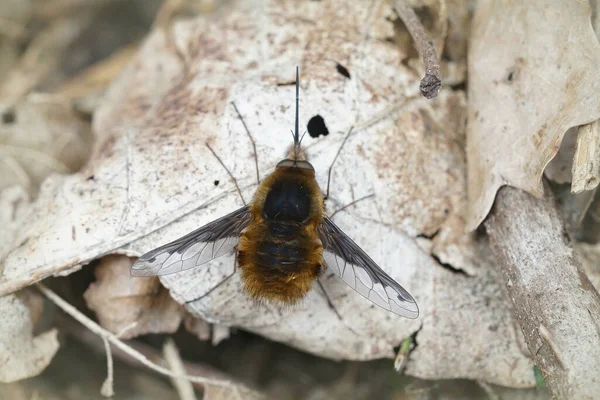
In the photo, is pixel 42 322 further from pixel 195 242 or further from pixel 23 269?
pixel 195 242

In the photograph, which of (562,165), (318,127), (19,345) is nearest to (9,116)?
(19,345)

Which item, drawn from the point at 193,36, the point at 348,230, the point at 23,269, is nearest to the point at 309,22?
the point at 193,36

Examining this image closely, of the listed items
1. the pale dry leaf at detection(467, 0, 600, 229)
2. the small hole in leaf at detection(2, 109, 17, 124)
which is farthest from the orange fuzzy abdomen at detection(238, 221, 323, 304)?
the small hole in leaf at detection(2, 109, 17, 124)

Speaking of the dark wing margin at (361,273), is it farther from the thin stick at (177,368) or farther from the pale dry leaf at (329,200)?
the thin stick at (177,368)

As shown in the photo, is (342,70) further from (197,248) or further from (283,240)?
(197,248)

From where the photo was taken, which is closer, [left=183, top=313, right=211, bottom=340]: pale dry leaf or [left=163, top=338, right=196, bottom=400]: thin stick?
[left=183, top=313, right=211, bottom=340]: pale dry leaf

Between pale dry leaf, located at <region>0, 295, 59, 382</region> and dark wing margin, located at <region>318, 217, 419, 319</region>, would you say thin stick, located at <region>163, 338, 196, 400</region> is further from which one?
dark wing margin, located at <region>318, 217, 419, 319</region>
